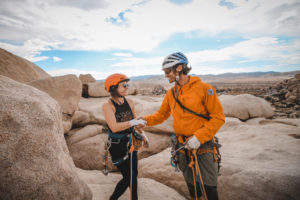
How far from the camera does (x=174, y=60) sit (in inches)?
108

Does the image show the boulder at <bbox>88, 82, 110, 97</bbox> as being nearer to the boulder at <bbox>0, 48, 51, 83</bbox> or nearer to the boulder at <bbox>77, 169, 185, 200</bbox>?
the boulder at <bbox>0, 48, 51, 83</bbox>

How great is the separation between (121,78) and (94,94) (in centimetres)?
1061

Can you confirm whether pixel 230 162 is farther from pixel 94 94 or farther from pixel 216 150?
pixel 94 94

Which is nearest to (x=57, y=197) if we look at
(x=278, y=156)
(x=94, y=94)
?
(x=278, y=156)

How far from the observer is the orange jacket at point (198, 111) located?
94.7 inches

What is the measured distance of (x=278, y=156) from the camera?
3883 millimetres

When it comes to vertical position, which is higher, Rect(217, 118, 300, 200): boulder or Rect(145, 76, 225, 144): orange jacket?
Rect(145, 76, 225, 144): orange jacket

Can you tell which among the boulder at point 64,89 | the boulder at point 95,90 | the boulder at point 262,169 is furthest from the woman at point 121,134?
the boulder at point 95,90

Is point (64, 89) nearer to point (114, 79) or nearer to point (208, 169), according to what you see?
point (114, 79)

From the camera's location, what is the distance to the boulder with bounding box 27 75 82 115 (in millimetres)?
6252

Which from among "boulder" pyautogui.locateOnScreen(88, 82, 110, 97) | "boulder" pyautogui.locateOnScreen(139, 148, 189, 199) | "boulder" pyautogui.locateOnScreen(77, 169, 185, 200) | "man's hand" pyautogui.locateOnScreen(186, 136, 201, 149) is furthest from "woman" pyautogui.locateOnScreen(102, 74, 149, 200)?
"boulder" pyautogui.locateOnScreen(88, 82, 110, 97)

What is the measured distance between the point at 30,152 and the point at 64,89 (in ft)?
17.6

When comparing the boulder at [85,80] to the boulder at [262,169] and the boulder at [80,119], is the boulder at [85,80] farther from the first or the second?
the boulder at [262,169]

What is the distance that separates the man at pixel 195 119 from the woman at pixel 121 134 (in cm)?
89
